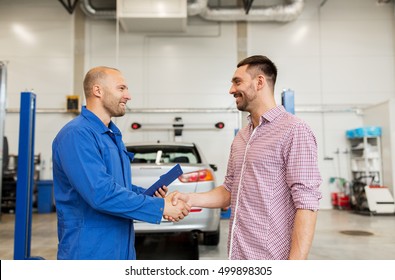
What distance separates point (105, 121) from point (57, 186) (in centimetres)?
42

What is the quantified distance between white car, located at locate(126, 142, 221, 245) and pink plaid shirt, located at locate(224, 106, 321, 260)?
2.26 meters

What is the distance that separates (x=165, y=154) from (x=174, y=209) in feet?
8.15

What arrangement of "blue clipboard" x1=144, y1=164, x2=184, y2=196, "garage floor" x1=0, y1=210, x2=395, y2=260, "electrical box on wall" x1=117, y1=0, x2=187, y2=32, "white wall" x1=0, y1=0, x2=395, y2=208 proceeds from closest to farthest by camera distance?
"blue clipboard" x1=144, y1=164, x2=184, y2=196 < "garage floor" x1=0, y1=210, x2=395, y2=260 < "electrical box on wall" x1=117, y1=0, x2=187, y2=32 < "white wall" x1=0, y1=0, x2=395, y2=208

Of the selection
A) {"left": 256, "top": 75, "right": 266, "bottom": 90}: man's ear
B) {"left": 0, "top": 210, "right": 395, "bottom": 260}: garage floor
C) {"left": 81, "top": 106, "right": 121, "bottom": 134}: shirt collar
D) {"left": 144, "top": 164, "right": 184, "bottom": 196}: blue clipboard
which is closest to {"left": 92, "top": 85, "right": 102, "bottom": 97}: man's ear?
{"left": 81, "top": 106, "right": 121, "bottom": 134}: shirt collar

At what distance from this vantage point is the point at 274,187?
4.49ft

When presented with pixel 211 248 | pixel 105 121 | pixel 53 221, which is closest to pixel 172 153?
pixel 211 248

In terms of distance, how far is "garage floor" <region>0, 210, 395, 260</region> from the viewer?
421 centimetres

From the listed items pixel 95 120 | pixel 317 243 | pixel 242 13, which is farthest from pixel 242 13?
pixel 95 120

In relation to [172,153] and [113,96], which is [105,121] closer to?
[113,96]

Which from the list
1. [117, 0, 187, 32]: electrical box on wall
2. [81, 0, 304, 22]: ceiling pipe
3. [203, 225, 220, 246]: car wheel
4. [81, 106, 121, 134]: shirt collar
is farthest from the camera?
[81, 0, 304, 22]: ceiling pipe

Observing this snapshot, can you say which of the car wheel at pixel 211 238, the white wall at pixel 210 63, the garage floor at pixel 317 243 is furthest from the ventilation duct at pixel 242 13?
the car wheel at pixel 211 238

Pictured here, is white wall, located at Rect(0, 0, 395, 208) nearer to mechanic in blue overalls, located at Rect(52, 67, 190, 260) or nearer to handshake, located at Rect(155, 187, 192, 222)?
handshake, located at Rect(155, 187, 192, 222)

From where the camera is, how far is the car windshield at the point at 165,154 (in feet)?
13.4

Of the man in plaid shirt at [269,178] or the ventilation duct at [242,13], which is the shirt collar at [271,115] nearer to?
the man in plaid shirt at [269,178]
